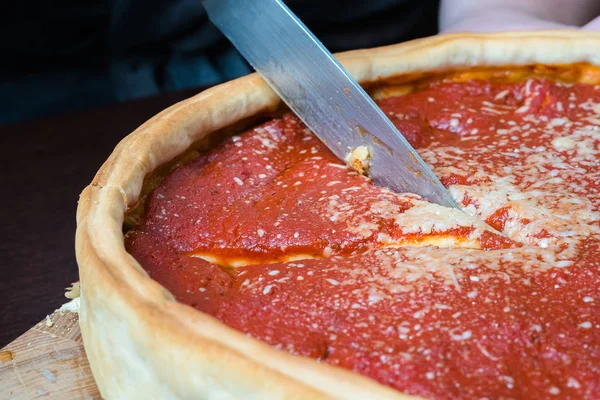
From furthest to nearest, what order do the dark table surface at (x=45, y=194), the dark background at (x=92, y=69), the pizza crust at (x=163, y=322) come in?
the dark background at (x=92, y=69)
the dark table surface at (x=45, y=194)
the pizza crust at (x=163, y=322)

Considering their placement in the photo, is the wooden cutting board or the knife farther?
the knife

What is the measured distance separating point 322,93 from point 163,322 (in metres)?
0.84

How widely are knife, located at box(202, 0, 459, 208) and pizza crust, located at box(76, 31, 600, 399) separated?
10 centimetres

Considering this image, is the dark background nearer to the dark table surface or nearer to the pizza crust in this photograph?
the dark table surface

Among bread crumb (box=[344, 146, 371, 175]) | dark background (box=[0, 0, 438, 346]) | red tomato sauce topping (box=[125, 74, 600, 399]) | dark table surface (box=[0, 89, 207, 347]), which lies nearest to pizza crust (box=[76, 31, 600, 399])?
red tomato sauce topping (box=[125, 74, 600, 399])

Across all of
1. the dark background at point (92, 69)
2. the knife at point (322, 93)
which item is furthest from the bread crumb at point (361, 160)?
the dark background at point (92, 69)

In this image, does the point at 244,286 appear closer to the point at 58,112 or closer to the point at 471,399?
the point at 471,399

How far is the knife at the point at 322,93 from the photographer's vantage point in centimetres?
168

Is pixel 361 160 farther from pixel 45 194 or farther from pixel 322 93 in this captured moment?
pixel 45 194

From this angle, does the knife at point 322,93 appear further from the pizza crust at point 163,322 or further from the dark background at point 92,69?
the dark background at point 92,69

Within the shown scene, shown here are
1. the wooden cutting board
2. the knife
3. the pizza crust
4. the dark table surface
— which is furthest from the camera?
the dark table surface

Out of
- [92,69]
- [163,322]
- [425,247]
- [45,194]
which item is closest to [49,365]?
[163,322]

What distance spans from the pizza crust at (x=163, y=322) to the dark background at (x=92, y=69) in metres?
0.64

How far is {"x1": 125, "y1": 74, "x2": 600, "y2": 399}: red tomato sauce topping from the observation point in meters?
1.16
